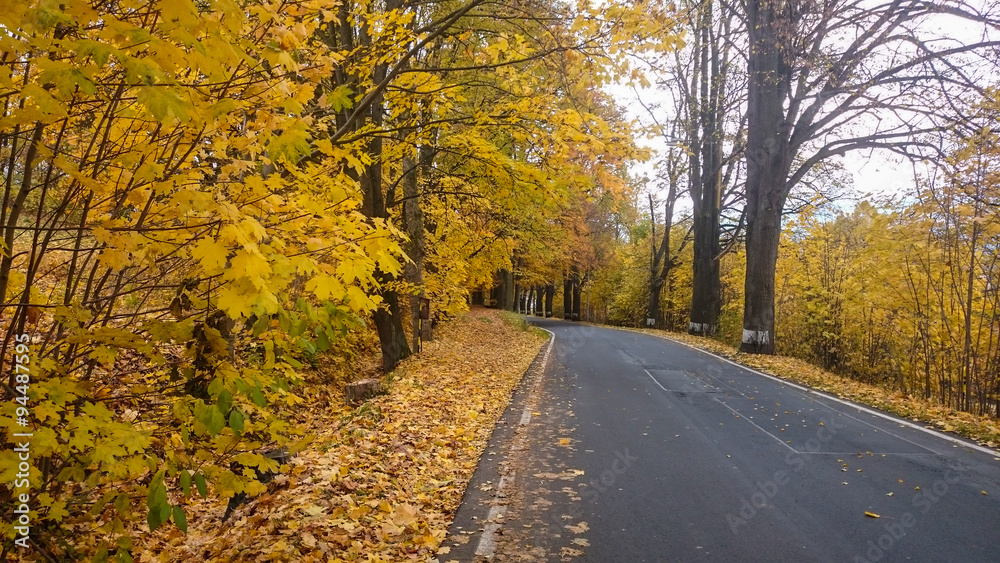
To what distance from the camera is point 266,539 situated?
432cm

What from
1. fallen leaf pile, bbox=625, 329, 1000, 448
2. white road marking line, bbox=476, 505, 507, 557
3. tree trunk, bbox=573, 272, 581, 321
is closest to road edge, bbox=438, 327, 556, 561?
white road marking line, bbox=476, 505, 507, 557

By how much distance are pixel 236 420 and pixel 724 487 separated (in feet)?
15.8

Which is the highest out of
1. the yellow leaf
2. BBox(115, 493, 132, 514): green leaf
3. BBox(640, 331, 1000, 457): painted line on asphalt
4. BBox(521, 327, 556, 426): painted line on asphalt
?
the yellow leaf

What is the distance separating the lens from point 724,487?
18.5 feet

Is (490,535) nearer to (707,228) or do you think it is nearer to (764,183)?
(764,183)

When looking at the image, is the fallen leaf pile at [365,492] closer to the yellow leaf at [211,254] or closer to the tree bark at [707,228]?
the yellow leaf at [211,254]

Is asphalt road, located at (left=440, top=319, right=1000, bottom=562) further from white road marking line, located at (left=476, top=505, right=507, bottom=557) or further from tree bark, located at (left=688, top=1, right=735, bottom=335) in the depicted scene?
tree bark, located at (left=688, top=1, right=735, bottom=335)

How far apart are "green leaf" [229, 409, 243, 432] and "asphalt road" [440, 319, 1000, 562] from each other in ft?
7.74

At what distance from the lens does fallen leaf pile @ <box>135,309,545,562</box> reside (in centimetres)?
435

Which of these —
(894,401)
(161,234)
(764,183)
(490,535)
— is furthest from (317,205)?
(764,183)

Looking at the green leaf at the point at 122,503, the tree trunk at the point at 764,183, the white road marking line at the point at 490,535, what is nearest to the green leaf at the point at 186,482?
the green leaf at the point at 122,503

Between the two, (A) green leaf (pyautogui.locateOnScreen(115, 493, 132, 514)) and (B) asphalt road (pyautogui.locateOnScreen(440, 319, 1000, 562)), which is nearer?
(A) green leaf (pyautogui.locateOnScreen(115, 493, 132, 514))

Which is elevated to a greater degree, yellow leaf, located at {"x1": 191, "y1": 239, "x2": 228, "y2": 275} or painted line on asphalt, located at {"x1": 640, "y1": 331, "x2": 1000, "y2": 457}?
yellow leaf, located at {"x1": 191, "y1": 239, "x2": 228, "y2": 275}

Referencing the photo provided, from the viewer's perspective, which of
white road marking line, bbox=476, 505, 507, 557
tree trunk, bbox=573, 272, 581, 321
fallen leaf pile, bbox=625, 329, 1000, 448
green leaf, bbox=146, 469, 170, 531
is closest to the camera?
green leaf, bbox=146, 469, 170, 531
